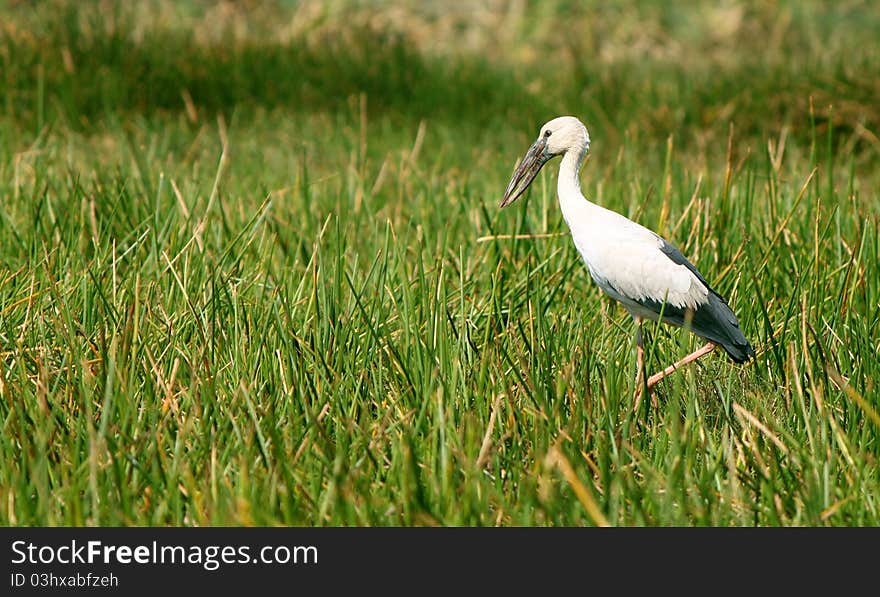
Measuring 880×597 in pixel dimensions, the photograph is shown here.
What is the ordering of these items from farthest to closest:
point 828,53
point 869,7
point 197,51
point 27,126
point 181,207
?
point 869,7, point 828,53, point 197,51, point 27,126, point 181,207

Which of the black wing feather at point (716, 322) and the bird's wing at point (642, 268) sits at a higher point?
the bird's wing at point (642, 268)

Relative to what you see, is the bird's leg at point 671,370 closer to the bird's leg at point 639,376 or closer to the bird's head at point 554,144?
the bird's leg at point 639,376

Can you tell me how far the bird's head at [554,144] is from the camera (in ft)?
10.4

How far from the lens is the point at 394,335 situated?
3109 millimetres

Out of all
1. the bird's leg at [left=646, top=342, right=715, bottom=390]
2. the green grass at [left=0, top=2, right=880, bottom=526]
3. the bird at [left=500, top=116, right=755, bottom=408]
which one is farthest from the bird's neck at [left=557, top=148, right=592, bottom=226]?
the bird's leg at [left=646, top=342, right=715, bottom=390]

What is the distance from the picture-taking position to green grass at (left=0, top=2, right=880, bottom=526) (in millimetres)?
2117

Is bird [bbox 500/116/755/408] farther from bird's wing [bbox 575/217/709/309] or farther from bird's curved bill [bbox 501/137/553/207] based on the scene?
bird's curved bill [bbox 501/137/553/207]

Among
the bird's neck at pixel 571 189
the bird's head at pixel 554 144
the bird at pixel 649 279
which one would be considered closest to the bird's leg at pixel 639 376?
the bird at pixel 649 279

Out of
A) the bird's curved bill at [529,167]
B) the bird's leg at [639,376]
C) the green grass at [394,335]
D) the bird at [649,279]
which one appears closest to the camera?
the green grass at [394,335]

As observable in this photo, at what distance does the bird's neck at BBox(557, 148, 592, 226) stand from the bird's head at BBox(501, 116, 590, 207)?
2cm

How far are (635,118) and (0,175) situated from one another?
13.5 feet

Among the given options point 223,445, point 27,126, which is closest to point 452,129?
point 27,126

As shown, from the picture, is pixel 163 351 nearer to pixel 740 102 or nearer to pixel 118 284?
pixel 118 284

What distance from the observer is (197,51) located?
732 cm
